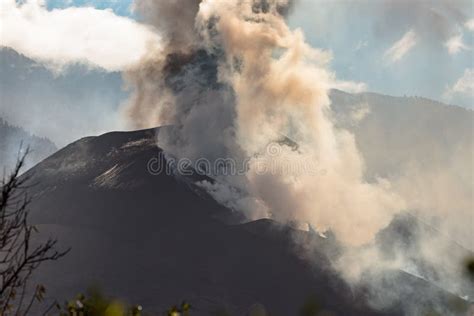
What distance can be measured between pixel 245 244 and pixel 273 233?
584cm

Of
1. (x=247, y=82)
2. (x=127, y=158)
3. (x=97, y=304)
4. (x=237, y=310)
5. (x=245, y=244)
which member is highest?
(x=247, y=82)

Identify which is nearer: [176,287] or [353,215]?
[176,287]

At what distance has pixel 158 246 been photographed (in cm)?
11825

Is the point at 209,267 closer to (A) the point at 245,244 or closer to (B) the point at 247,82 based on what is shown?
(A) the point at 245,244

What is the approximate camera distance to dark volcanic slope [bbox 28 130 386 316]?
102 meters

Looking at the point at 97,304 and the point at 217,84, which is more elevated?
the point at 217,84

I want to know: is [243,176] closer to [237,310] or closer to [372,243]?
[372,243]

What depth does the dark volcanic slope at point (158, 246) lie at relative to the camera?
102 meters

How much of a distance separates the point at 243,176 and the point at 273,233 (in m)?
21.8

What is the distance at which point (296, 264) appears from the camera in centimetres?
11406

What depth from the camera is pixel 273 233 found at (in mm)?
119938

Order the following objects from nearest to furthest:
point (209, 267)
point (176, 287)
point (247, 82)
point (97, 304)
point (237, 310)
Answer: point (97, 304), point (237, 310), point (176, 287), point (209, 267), point (247, 82)

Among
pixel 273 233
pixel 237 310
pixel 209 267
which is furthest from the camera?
pixel 273 233

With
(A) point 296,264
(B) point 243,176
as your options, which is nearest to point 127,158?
(B) point 243,176
